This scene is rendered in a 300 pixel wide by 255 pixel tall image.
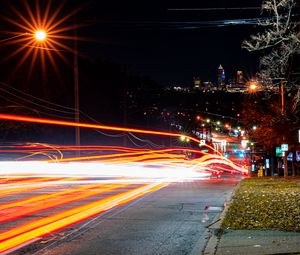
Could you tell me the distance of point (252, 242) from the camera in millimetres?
8492

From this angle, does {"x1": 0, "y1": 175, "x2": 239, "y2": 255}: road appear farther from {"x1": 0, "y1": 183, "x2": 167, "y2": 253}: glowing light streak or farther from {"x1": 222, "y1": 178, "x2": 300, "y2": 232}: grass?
{"x1": 222, "y1": 178, "x2": 300, "y2": 232}: grass

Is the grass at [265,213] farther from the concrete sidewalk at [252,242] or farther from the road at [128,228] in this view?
the road at [128,228]

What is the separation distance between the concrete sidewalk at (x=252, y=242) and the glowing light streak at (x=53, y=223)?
3.75 meters

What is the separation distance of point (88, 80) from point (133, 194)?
43948 mm

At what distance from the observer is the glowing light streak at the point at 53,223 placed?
964 cm

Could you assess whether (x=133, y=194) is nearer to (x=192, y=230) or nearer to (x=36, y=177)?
(x=192, y=230)

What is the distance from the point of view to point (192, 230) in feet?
36.2

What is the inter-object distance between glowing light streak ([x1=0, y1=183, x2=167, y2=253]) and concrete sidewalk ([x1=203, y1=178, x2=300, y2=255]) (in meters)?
3.75

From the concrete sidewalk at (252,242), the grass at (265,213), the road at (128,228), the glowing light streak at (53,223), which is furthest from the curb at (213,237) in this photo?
the glowing light streak at (53,223)

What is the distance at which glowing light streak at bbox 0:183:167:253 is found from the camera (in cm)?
964

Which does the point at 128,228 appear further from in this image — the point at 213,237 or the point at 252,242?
the point at 252,242

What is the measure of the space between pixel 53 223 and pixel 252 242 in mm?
5368

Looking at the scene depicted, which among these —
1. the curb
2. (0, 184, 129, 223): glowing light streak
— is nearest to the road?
(0, 184, 129, 223): glowing light streak

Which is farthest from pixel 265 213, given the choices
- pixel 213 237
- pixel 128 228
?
pixel 128 228
